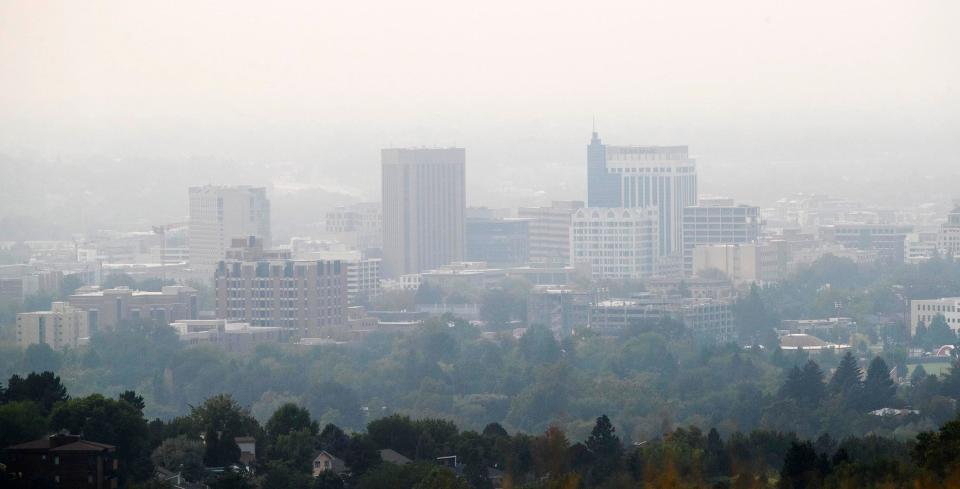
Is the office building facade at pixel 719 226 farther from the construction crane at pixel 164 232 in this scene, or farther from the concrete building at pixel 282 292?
the concrete building at pixel 282 292

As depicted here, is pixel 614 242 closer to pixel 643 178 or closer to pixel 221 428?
pixel 643 178

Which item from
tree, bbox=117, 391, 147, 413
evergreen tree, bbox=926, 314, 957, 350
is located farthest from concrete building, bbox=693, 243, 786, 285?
tree, bbox=117, 391, 147, 413

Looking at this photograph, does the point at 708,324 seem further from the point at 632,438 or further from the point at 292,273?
the point at 632,438

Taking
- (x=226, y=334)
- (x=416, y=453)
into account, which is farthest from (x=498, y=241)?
(x=416, y=453)

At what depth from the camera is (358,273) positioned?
96.9m

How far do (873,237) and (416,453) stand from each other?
79.9m

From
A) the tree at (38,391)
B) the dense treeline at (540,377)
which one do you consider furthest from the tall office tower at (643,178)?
the tree at (38,391)

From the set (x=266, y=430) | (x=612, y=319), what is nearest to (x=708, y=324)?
(x=612, y=319)

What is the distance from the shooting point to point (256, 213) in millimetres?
114688

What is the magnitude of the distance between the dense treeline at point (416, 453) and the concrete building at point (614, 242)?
69344 millimetres

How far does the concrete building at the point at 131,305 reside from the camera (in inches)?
3233

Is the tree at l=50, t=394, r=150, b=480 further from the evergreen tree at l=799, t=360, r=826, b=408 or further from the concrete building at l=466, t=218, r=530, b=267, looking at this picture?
the concrete building at l=466, t=218, r=530, b=267

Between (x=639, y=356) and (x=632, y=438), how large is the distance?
1893 cm

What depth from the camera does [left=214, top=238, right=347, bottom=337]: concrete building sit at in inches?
3201
